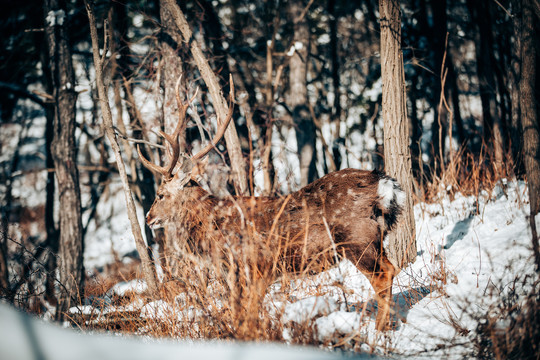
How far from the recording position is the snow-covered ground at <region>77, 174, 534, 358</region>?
2371mm

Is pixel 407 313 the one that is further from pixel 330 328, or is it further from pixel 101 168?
pixel 101 168

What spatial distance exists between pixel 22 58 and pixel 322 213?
36.7ft

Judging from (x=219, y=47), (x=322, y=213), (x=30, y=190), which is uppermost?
(x=219, y=47)

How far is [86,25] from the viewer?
1019 cm

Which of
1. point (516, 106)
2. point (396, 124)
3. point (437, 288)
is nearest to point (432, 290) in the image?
point (437, 288)

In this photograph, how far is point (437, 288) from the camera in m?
3.33

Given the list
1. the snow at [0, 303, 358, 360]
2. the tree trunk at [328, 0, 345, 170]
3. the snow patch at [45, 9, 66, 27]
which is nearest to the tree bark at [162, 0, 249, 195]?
the snow patch at [45, 9, 66, 27]

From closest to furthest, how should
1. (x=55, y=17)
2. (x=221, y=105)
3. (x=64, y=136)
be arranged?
1. (x=221, y=105)
2. (x=55, y=17)
3. (x=64, y=136)

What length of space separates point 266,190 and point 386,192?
3.27m

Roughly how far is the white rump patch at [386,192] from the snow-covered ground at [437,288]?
2.35ft

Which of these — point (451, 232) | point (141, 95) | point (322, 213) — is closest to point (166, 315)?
point (322, 213)

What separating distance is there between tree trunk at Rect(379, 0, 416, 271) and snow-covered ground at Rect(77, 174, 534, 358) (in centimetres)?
26

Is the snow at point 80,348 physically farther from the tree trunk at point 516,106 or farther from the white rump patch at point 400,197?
the tree trunk at point 516,106

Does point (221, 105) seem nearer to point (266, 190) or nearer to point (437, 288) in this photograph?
point (266, 190)
